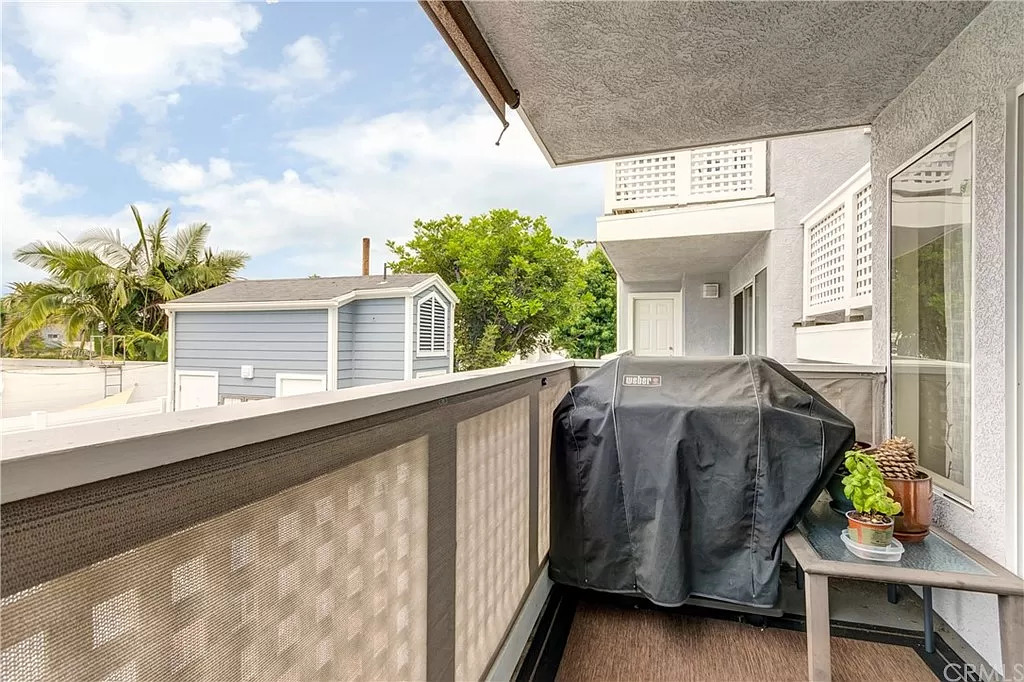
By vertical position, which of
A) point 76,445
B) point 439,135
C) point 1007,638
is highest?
point 439,135

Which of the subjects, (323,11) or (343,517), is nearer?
(343,517)

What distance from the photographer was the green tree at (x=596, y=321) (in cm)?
1581

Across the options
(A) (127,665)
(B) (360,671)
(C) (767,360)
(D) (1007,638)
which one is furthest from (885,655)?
(A) (127,665)

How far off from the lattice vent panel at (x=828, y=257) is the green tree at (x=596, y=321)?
11.0m

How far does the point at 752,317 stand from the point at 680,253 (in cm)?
113

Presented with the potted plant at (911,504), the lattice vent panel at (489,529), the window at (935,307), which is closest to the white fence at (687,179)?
the window at (935,307)

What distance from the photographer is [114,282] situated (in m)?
5.12

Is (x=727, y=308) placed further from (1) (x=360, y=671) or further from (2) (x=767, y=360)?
(1) (x=360, y=671)

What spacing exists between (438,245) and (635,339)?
24.5 feet

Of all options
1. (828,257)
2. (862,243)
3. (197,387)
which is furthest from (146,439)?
(197,387)

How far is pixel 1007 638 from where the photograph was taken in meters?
1.58

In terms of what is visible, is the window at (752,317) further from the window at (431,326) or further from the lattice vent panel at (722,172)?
the window at (431,326)

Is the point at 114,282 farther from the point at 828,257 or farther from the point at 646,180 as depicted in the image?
the point at 828,257

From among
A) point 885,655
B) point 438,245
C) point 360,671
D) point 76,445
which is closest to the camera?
point 76,445
